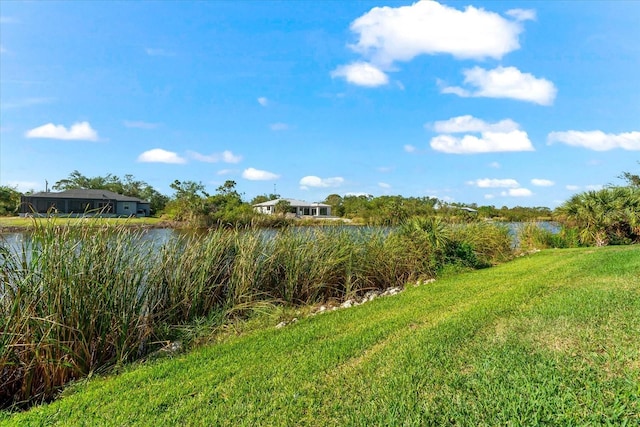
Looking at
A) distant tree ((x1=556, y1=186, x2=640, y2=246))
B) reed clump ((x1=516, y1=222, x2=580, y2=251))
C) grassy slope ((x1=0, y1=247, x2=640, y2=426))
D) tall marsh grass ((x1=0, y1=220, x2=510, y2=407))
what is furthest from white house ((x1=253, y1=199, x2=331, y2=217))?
grassy slope ((x1=0, y1=247, x2=640, y2=426))

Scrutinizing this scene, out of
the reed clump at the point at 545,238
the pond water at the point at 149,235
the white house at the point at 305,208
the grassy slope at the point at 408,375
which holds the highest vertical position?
the white house at the point at 305,208

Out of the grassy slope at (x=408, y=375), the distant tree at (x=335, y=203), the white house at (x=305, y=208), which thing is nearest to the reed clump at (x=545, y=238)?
the grassy slope at (x=408, y=375)

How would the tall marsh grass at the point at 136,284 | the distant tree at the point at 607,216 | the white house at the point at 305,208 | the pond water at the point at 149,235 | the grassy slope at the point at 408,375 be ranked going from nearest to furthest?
the grassy slope at the point at 408,375 < the tall marsh grass at the point at 136,284 < the pond water at the point at 149,235 < the distant tree at the point at 607,216 < the white house at the point at 305,208

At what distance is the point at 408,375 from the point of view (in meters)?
3.12

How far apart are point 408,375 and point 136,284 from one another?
11.3 ft

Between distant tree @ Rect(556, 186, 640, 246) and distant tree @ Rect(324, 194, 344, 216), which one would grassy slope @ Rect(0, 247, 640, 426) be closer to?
distant tree @ Rect(556, 186, 640, 246)

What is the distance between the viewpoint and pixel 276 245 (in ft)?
22.9

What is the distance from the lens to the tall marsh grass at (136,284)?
3.86m

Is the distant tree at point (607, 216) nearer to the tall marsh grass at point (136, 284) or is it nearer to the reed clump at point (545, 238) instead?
the reed clump at point (545, 238)

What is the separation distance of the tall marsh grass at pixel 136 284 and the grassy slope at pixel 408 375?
56 centimetres

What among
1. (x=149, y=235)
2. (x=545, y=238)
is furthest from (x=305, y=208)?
(x=149, y=235)

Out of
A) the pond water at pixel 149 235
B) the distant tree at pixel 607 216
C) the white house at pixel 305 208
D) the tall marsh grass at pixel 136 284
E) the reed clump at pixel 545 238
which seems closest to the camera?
the tall marsh grass at pixel 136 284

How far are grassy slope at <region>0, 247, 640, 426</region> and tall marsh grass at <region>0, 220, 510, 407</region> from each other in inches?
22.1

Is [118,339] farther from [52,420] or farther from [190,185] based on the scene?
[190,185]
